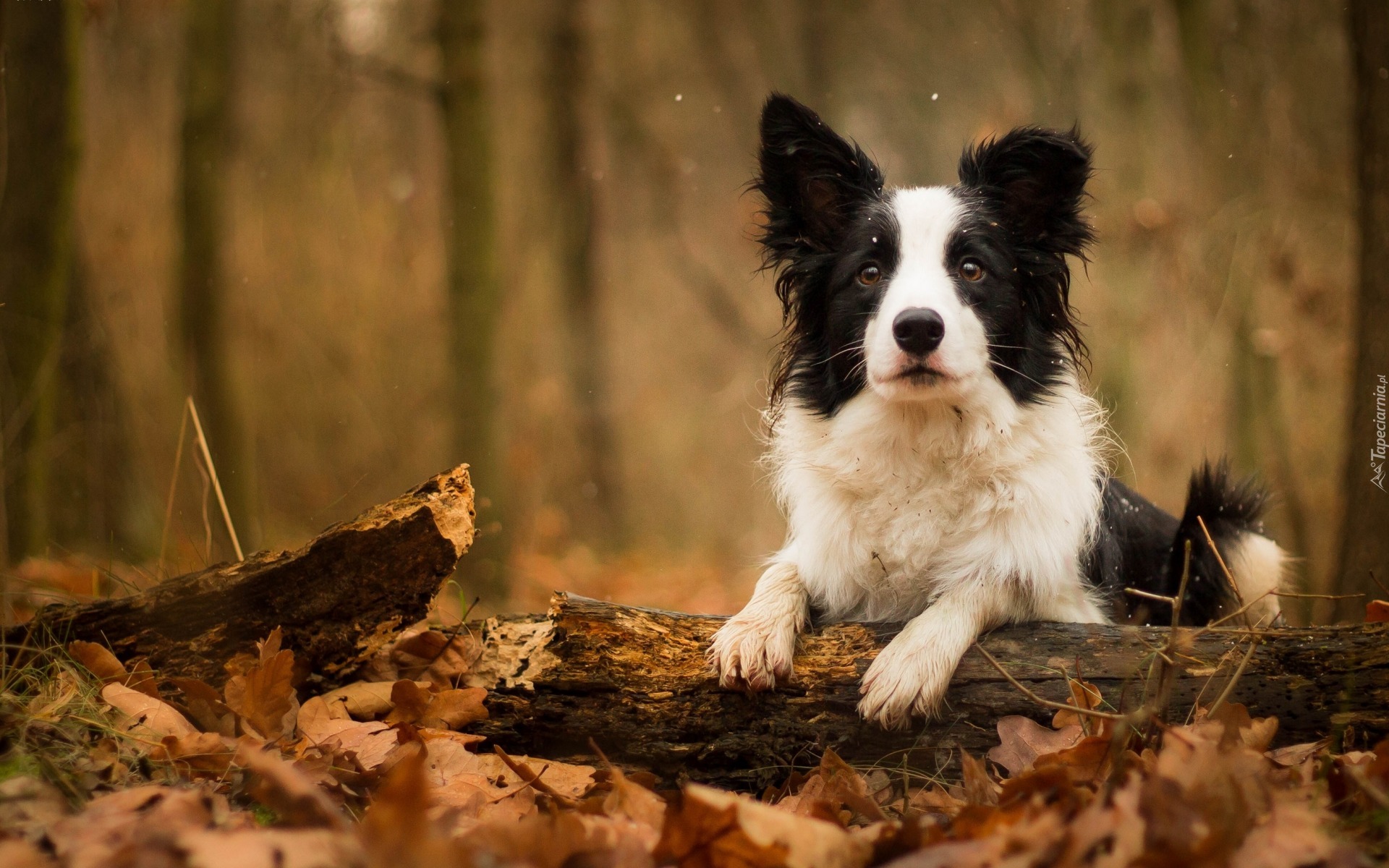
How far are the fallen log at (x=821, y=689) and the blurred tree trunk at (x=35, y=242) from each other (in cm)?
444

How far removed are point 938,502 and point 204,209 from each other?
641cm

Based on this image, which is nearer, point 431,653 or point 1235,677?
point 1235,677

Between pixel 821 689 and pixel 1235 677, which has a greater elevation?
pixel 1235 677

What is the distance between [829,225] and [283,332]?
8.58 metres

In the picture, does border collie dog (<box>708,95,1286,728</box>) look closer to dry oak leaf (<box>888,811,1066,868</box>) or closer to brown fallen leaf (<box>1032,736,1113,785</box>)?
brown fallen leaf (<box>1032,736,1113,785</box>)

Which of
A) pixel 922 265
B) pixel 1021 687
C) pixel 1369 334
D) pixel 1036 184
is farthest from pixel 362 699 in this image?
pixel 1369 334

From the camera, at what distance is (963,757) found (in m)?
2.26

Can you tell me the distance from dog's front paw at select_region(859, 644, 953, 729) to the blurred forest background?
1.46 m

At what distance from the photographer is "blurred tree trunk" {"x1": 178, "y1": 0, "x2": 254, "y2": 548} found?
7.16m

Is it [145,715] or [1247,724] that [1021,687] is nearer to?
[1247,724]

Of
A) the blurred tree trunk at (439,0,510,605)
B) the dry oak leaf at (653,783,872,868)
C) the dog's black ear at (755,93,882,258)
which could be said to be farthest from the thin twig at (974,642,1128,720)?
the blurred tree trunk at (439,0,510,605)

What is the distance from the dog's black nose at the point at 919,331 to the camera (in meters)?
2.90

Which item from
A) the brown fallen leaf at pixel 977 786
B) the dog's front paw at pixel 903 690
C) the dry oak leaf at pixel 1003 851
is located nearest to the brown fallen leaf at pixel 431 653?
the dog's front paw at pixel 903 690

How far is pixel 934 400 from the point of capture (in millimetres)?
3188
